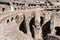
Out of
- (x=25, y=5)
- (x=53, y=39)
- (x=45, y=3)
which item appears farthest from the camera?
(x=45, y=3)

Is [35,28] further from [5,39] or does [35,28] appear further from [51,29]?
[5,39]

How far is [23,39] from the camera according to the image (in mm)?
22000

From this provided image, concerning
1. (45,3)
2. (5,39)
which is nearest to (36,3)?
(45,3)

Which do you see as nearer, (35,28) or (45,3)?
(35,28)

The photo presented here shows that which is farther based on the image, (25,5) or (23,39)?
(25,5)

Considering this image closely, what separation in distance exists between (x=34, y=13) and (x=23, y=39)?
11.8 meters

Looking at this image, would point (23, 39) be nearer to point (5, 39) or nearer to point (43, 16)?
point (5, 39)

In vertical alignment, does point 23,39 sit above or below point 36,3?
above

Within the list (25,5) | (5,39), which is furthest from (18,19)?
(25,5)

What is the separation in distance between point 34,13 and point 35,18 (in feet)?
5.67

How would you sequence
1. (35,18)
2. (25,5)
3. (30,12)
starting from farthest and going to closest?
(25,5) → (30,12) → (35,18)

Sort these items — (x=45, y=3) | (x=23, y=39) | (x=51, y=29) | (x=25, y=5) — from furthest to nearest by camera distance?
(x=45, y=3) → (x=25, y=5) → (x=51, y=29) → (x=23, y=39)

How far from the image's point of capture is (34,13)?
33375 mm

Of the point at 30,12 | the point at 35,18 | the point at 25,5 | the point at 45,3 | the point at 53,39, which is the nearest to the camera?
the point at 53,39
